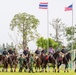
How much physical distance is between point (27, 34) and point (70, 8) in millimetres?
24606

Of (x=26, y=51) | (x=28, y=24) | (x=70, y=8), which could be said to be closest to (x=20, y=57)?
(x=26, y=51)

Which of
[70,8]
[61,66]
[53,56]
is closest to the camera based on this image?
[53,56]

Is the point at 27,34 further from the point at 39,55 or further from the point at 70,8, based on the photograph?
the point at 39,55

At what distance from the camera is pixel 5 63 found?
32344mm

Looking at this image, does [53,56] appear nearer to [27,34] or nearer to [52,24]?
[27,34]

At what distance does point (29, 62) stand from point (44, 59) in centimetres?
130

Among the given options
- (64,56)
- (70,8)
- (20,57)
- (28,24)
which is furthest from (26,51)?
(28,24)

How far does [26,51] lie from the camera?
31578mm

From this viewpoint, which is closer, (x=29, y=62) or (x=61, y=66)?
(x=29, y=62)

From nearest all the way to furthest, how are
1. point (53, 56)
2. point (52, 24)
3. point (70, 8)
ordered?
1. point (53, 56)
2. point (70, 8)
3. point (52, 24)

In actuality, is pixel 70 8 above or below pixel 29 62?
above

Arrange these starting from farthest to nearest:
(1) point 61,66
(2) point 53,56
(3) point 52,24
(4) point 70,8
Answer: (3) point 52,24, (4) point 70,8, (1) point 61,66, (2) point 53,56

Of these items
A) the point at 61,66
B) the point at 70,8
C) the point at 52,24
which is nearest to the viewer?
the point at 61,66

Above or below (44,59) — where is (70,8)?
above
